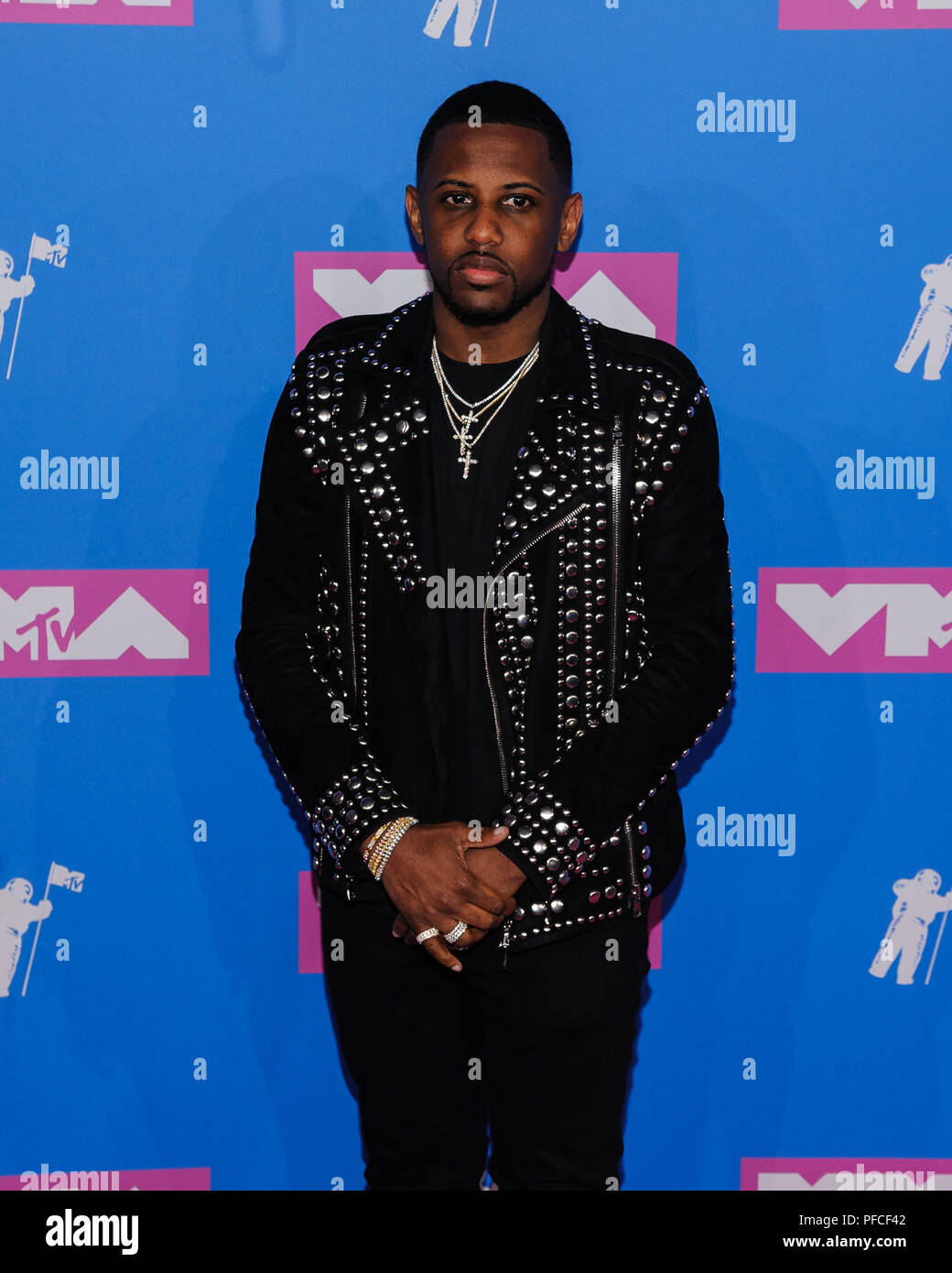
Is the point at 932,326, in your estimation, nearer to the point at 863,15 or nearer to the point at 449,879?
the point at 863,15

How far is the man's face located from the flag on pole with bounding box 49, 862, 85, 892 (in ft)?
4.72

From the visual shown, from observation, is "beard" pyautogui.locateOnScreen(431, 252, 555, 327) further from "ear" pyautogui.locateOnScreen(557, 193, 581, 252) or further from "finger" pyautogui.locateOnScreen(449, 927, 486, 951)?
"finger" pyautogui.locateOnScreen(449, 927, 486, 951)

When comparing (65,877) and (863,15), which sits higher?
(863,15)

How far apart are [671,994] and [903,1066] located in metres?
0.53

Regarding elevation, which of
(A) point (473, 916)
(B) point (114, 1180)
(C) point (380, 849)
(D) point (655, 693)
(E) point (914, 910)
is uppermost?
(D) point (655, 693)

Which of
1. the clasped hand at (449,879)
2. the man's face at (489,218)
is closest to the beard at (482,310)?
the man's face at (489,218)

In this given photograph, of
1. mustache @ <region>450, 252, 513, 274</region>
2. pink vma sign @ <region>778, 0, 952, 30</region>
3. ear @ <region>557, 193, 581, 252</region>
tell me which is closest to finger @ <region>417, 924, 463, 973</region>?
mustache @ <region>450, 252, 513, 274</region>

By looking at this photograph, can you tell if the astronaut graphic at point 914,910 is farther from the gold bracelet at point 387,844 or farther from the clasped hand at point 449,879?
the gold bracelet at point 387,844

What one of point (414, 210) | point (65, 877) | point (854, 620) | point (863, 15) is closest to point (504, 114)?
point (414, 210)

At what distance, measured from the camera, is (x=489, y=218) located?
2.03 meters

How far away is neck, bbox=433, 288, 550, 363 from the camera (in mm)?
2129

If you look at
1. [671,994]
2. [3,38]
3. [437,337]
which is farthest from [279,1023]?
[3,38]

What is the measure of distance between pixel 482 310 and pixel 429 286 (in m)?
0.56
